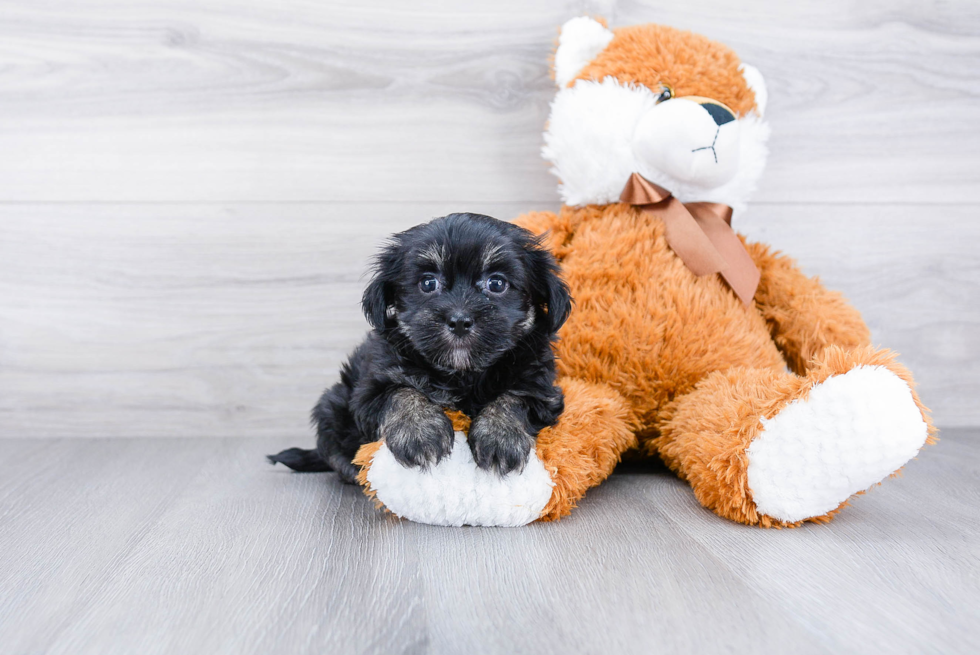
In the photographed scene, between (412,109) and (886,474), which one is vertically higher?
(412,109)

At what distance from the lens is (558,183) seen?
209 cm

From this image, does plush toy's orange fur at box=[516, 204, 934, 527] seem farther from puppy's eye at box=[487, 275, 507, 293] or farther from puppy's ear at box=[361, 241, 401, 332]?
puppy's ear at box=[361, 241, 401, 332]

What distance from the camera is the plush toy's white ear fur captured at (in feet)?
5.83

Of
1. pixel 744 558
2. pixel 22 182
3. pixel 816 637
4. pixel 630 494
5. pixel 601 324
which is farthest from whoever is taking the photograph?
pixel 22 182

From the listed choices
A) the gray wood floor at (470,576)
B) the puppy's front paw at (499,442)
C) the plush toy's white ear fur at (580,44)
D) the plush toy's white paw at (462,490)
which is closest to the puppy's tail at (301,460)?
the gray wood floor at (470,576)

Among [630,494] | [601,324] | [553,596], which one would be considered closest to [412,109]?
[601,324]

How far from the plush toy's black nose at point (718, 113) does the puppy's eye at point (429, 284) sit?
787 mm

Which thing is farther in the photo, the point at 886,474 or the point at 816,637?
the point at 886,474

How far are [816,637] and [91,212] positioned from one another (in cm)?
212

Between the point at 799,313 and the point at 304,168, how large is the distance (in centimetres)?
145

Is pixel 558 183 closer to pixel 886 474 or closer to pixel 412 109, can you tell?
pixel 412 109

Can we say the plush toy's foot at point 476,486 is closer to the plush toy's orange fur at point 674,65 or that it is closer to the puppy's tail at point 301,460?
the puppy's tail at point 301,460

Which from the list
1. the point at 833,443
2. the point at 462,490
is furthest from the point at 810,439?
the point at 462,490

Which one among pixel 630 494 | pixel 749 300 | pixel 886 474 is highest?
pixel 749 300
